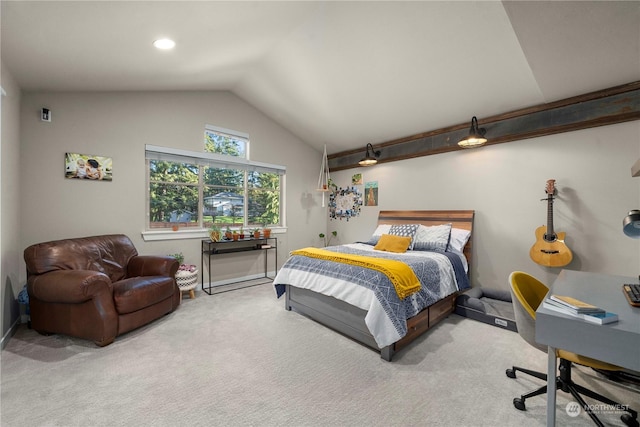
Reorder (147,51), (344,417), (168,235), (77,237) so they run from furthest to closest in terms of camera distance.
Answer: (168,235), (77,237), (147,51), (344,417)

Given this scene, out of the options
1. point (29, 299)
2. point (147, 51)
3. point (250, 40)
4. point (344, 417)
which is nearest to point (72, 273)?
point (29, 299)

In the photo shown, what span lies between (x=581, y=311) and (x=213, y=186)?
4612mm

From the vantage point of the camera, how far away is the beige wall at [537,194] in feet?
9.57

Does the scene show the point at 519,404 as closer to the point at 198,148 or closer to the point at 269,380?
the point at 269,380

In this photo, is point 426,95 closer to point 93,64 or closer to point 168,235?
point 93,64

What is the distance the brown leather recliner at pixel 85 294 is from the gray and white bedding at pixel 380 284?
1429mm

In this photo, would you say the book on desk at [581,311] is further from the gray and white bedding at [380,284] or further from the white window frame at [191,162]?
the white window frame at [191,162]

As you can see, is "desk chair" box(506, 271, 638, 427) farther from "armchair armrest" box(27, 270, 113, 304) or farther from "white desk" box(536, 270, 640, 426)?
"armchair armrest" box(27, 270, 113, 304)

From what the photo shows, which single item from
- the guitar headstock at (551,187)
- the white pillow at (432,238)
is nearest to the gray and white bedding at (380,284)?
the white pillow at (432,238)

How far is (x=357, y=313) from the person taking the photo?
2.61 m

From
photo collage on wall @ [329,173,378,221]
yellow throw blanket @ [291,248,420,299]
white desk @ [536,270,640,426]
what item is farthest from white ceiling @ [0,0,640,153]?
yellow throw blanket @ [291,248,420,299]

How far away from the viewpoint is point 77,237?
335 centimetres

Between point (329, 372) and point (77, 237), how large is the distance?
3.42 meters

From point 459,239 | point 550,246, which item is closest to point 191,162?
point 459,239
